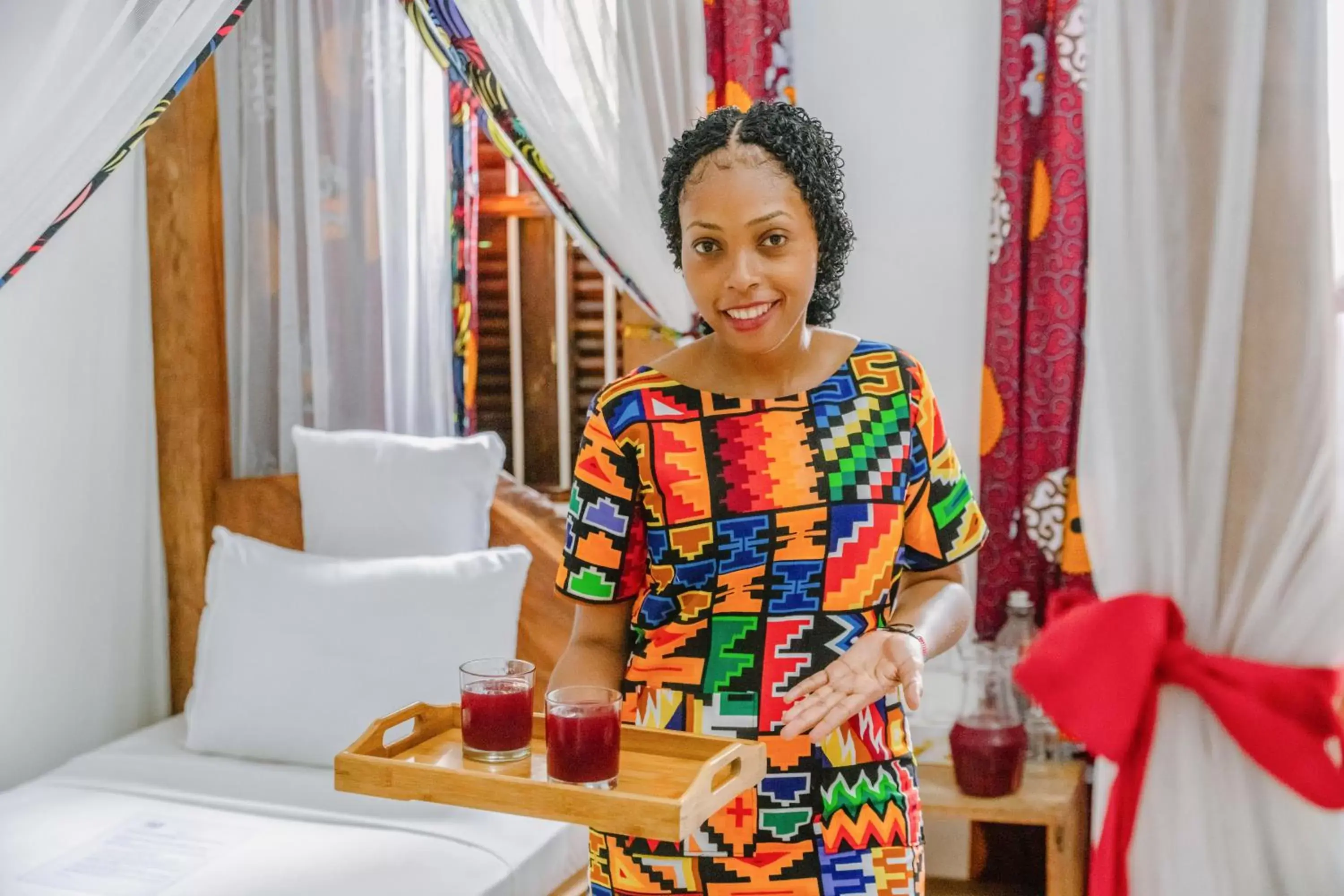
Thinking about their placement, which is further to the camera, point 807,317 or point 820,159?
point 807,317

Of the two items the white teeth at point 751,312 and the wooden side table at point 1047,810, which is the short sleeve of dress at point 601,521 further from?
the wooden side table at point 1047,810

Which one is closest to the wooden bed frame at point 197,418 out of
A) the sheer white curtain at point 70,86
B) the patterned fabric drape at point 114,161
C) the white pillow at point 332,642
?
the white pillow at point 332,642

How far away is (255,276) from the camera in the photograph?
289 cm

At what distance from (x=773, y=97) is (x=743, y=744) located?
5.27 ft

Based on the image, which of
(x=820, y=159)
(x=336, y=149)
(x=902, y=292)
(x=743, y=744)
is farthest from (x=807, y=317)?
(x=336, y=149)

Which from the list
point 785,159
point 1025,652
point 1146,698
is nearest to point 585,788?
point 785,159

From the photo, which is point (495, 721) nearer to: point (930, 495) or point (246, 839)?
point (930, 495)

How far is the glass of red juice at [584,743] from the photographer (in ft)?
3.94

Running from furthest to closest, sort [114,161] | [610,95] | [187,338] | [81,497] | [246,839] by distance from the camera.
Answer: [187,338], [81,497], [610,95], [246,839], [114,161]

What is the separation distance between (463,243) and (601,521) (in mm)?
1624

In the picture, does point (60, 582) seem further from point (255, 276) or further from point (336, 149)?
point (336, 149)

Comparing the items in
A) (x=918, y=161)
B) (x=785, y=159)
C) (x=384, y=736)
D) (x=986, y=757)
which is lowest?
(x=986, y=757)

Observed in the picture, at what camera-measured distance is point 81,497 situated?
2.67 metres

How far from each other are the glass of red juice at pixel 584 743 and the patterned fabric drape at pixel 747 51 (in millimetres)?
1532
